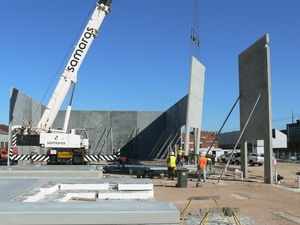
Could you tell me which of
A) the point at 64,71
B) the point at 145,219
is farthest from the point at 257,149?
the point at 145,219

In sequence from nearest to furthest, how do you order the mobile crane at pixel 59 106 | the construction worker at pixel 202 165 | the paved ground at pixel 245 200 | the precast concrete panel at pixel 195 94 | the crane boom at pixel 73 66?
the paved ground at pixel 245 200, the construction worker at pixel 202 165, the mobile crane at pixel 59 106, the crane boom at pixel 73 66, the precast concrete panel at pixel 195 94

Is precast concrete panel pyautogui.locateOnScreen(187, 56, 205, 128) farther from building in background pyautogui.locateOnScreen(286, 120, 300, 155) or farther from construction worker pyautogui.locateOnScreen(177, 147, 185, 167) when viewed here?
building in background pyautogui.locateOnScreen(286, 120, 300, 155)

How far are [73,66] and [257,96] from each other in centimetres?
1270

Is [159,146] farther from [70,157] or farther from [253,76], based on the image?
[253,76]

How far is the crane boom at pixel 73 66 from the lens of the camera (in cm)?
2314

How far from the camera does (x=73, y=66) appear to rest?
2333 cm

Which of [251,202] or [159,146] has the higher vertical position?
[159,146]

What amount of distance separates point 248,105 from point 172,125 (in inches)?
755

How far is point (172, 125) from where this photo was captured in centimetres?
3825

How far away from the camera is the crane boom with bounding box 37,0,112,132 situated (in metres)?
23.1

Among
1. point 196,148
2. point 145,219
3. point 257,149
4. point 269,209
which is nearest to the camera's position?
point 145,219

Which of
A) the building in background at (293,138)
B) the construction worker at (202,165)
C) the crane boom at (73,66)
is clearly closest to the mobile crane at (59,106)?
the crane boom at (73,66)

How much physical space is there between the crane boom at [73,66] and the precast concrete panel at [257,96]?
412 inches

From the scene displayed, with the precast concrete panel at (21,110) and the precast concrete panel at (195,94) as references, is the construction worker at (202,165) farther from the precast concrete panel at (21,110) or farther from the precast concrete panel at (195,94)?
the precast concrete panel at (21,110)
